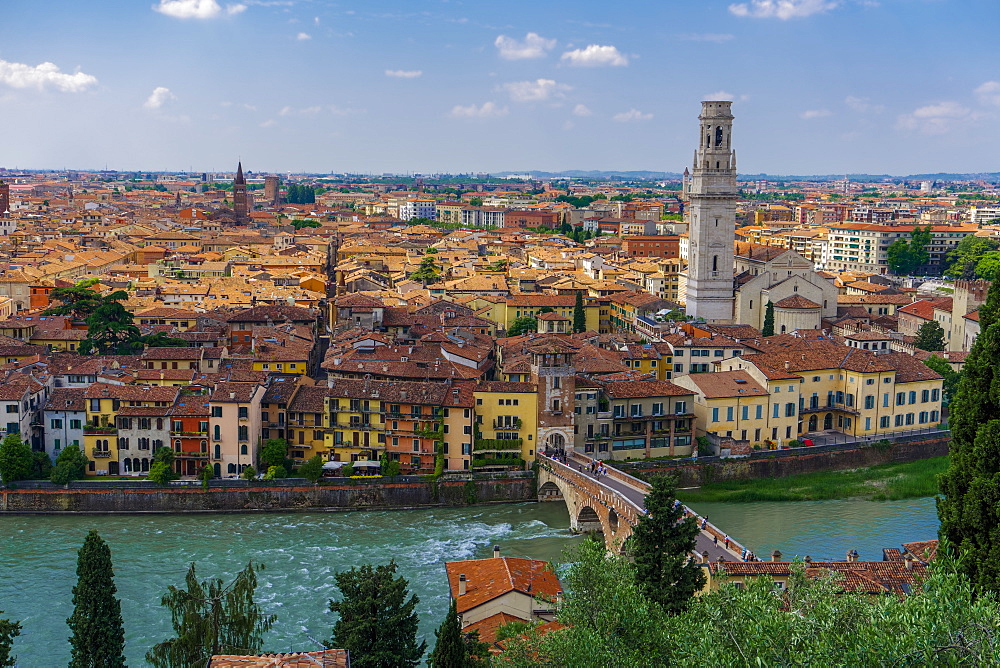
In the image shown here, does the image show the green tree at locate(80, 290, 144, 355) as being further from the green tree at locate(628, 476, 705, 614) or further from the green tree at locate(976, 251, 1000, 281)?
the green tree at locate(976, 251, 1000, 281)

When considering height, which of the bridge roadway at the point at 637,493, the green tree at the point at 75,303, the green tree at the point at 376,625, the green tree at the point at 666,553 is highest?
the green tree at the point at 75,303

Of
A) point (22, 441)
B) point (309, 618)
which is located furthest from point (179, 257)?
point (309, 618)

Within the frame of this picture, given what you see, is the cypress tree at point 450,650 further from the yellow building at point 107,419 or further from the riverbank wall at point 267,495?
the yellow building at point 107,419

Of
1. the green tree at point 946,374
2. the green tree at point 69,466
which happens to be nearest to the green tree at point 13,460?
the green tree at point 69,466

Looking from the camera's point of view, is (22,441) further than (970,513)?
Yes

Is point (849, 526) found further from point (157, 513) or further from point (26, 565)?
point (26, 565)

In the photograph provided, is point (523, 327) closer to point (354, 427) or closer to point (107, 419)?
point (354, 427)

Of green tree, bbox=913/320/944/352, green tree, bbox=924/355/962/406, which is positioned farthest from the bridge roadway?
green tree, bbox=913/320/944/352
